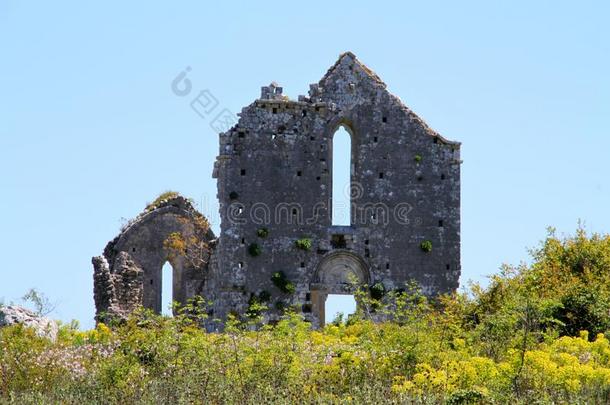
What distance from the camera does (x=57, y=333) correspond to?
26016 mm

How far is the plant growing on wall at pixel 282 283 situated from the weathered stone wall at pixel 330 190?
13 centimetres

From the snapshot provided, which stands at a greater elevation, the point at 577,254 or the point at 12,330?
the point at 577,254

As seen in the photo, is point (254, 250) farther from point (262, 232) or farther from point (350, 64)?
point (350, 64)

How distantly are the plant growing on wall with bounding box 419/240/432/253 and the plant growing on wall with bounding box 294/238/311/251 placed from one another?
137 inches

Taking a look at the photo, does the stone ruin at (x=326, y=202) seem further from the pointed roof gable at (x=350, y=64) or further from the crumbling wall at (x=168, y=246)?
the crumbling wall at (x=168, y=246)

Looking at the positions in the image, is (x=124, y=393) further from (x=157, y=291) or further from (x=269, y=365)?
(x=157, y=291)

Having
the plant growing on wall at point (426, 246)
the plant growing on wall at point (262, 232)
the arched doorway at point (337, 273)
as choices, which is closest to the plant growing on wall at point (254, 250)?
the plant growing on wall at point (262, 232)

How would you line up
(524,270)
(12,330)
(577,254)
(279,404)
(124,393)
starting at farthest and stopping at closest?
(577,254) < (524,270) < (12,330) < (124,393) < (279,404)

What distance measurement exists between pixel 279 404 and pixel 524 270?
16.7 m

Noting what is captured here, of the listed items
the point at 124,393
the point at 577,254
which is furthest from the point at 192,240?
the point at 124,393

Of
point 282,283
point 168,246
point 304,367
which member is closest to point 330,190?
point 282,283

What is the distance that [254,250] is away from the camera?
3638 centimetres

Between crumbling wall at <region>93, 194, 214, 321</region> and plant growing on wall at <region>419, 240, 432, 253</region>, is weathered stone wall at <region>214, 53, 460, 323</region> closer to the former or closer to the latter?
plant growing on wall at <region>419, 240, 432, 253</region>

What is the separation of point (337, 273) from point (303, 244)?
4.70 feet
